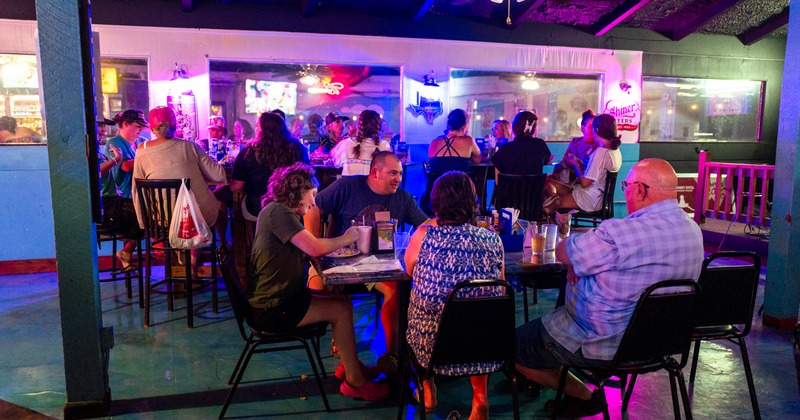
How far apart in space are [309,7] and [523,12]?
116 inches

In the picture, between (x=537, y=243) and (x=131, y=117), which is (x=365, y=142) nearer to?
(x=131, y=117)

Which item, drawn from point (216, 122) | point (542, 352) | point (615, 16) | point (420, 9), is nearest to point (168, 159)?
point (216, 122)

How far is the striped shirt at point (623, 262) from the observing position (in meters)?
2.39

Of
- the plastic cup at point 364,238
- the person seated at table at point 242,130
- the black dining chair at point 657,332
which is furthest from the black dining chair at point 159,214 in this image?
the person seated at table at point 242,130

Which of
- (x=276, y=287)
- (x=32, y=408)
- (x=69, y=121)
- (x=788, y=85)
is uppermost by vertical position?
(x=788, y=85)

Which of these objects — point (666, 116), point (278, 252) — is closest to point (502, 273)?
point (278, 252)

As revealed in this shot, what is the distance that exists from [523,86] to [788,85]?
5434 millimetres

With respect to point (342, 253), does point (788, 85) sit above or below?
above

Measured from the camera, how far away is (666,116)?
34.5 ft

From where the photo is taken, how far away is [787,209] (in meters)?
4.34

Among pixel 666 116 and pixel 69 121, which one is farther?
pixel 666 116

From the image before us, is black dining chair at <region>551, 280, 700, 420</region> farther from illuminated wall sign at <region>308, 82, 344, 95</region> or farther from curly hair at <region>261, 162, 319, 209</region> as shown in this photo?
illuminated wall sign at <region>308, 82, 344, 95</region>

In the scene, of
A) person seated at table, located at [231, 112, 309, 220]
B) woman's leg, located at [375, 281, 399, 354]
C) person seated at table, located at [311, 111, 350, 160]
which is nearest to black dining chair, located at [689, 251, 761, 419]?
woman's leg, located at [375, 281, 399, 354]

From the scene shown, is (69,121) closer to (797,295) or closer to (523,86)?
(797,295)
